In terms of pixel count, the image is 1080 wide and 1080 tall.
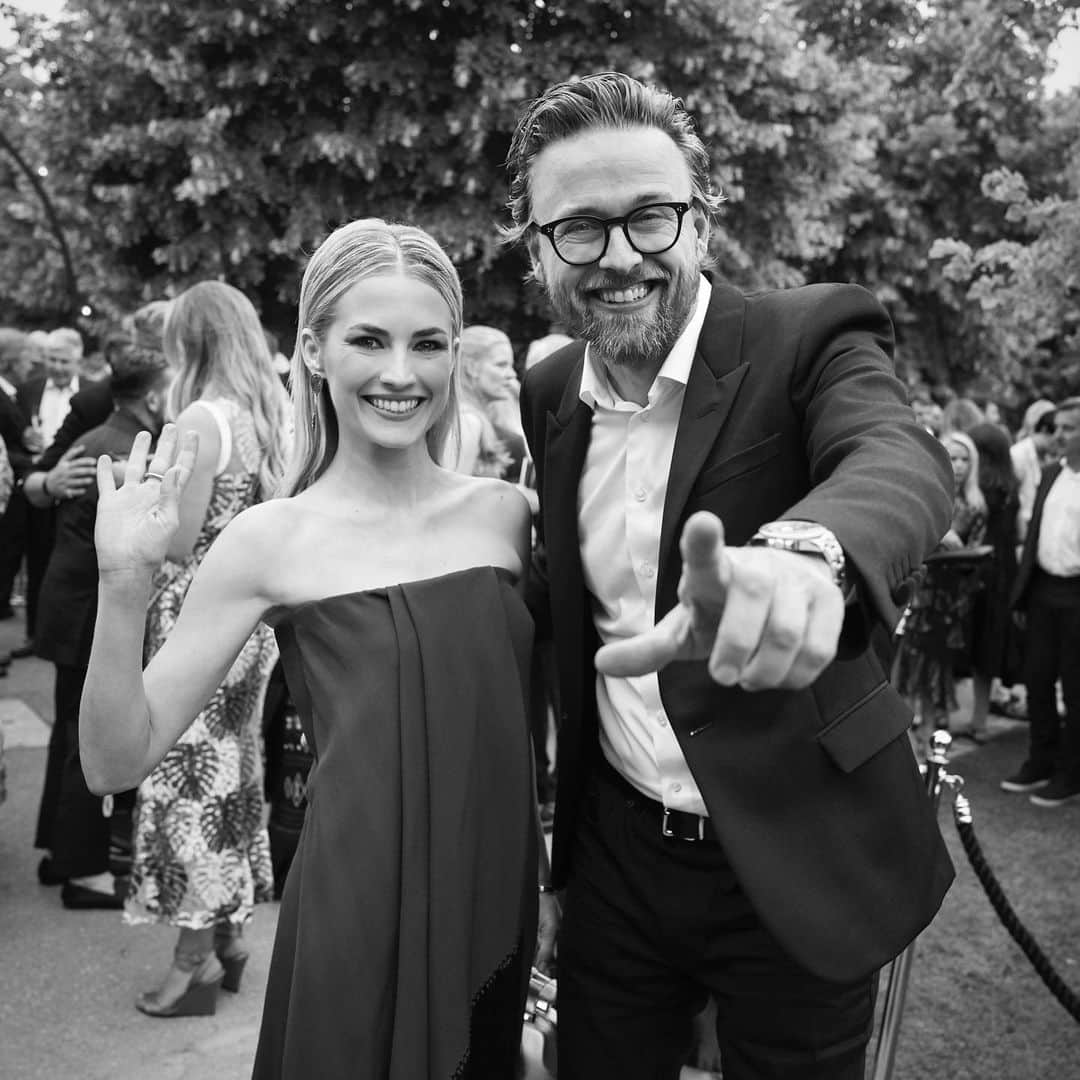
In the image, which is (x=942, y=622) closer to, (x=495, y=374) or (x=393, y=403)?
(x=495, y=374)

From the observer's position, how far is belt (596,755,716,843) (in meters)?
2.05

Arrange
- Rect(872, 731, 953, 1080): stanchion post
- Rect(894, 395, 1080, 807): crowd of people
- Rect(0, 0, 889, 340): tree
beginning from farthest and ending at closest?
Rect(0, 0, 889, 340): tree, Rect(894, 395, 1080, 807): crowd of people, Rect(872, 731, 953, 1080): stanchion post

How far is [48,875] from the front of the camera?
4781 mm

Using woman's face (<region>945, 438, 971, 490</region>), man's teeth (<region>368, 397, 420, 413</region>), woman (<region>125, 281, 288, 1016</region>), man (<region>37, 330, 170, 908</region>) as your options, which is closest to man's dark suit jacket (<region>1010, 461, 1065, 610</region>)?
woman's face (<region>945, 438, 971, 490</region>)

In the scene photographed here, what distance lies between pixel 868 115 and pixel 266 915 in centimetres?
1302

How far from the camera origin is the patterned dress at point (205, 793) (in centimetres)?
377

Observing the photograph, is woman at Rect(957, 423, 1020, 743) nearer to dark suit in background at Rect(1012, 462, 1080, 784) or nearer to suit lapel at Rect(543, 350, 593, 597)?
dark suit in background at Rect(1012, 462, 1080, 784)

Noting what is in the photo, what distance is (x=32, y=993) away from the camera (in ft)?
13.1

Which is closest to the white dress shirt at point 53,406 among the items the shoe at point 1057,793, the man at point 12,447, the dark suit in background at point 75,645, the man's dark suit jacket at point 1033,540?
the man at point 12,447

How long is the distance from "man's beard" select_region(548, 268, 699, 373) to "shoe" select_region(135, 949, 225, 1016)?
2.75 metres

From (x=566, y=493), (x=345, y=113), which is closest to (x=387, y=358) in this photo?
(x=566, y=493)

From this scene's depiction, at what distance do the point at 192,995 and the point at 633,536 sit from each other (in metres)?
2.67

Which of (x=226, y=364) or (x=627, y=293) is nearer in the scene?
(x=627, y=293)

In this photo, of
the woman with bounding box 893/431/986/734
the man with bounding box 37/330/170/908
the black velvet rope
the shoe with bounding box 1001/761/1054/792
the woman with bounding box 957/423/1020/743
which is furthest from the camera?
the woman with bounding box 957/423/1020/743
